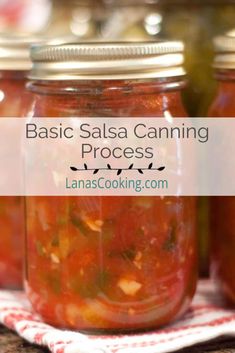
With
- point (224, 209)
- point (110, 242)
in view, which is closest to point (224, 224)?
point (224, 209)

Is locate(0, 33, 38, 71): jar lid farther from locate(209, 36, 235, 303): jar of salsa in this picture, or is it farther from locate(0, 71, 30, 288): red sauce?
locate(209, 36, 235, 303): jar of salsa

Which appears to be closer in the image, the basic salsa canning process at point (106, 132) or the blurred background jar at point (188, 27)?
the basic salsa canning process at point (106, 132)

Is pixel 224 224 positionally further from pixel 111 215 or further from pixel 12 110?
pixel 12 110

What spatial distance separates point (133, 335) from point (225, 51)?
0.30 m

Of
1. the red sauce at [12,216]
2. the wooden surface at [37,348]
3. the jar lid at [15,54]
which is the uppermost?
the jar lid at [15,54]

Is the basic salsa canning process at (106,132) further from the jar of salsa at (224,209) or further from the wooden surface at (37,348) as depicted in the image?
the wooden surface at (37,348)

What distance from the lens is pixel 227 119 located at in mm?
809

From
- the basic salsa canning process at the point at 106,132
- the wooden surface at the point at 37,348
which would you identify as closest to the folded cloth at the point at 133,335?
the wooden surface at the point at 37,348

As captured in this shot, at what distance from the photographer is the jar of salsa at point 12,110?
A: 88cm

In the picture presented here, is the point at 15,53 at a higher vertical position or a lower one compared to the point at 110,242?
higher

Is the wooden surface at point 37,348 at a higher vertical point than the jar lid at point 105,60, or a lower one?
lower

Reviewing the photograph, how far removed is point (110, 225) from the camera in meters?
0.75

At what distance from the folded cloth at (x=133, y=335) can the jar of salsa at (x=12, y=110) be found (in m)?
0.05

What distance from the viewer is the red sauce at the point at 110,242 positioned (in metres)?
0.75
